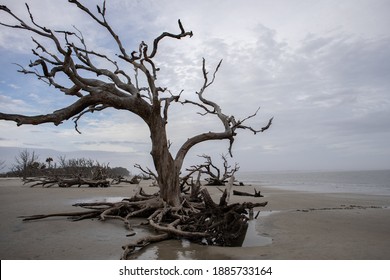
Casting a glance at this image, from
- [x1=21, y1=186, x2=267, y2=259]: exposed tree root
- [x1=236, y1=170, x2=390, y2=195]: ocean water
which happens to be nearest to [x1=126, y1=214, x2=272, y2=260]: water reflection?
[x1=21, y1=186, x2=267, y2=259]: exposed tree root

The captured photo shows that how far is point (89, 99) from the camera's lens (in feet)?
19.8

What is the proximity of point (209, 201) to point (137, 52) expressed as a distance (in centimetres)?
386

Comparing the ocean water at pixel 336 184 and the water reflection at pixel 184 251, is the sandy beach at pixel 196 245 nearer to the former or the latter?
the water reflection at pixel 184 251

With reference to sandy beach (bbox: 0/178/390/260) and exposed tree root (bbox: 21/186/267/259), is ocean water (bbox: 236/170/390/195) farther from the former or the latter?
exposed tree root (bbox: 21/186/267/259)

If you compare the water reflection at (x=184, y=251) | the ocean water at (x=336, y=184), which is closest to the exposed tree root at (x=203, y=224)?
the water reflection at (x=184, y=251)

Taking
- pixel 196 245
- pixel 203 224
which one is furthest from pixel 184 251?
pixel 203 224

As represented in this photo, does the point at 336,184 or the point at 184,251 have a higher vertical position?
the point at 336,184

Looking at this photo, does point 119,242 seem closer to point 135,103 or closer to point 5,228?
point 5,228

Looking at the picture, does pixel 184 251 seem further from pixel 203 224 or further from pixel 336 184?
pixel 336 184

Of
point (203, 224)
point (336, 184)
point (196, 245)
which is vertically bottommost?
point (196, 245)

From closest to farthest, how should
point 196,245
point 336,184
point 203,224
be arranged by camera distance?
point 196,245 → point 203,224 → point 336,184

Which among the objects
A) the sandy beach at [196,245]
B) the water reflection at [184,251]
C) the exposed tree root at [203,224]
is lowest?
the water reflection at [184,251]

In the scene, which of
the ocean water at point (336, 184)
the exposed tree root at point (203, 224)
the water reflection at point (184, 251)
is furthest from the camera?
the ocean water at point (336, 184)

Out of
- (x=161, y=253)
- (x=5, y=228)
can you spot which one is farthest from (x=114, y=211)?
(x=161, y=253)
